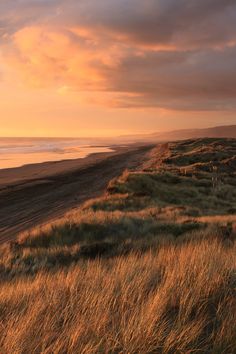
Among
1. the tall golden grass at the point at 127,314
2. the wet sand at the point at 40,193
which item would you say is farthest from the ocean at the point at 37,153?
the tall golden grass at the point at 127,314

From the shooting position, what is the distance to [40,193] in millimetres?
24750

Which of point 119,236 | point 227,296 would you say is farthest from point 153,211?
point 227,296

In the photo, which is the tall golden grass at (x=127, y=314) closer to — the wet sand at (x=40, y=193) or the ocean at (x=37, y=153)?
the wet sand at (x=40, y=193)

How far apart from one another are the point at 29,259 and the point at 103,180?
851 inches

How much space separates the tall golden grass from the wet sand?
10529mm

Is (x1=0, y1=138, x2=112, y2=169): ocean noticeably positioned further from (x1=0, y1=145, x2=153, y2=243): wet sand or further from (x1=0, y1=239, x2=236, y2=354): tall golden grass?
(x1=0, y1=239, x2=236, y2=354): tall golden grass

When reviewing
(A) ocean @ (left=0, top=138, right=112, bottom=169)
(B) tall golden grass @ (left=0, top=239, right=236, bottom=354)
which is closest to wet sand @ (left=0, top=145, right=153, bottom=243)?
(A) ocean @ (left=0, top=138, right=112, bottom=169)

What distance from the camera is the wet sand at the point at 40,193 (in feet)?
57.7

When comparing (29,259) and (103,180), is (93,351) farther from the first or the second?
(103,180)

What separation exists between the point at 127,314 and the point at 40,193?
2165 cm

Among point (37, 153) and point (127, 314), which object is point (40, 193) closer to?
point (127, 314)

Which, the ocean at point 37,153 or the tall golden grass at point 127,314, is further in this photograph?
the ocean at point 37,153

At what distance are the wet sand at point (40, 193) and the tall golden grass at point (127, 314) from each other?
34.5 ft

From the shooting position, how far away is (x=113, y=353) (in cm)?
297
